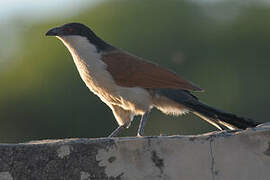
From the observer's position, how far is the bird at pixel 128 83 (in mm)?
6148

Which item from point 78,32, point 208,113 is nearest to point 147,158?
point 208,113

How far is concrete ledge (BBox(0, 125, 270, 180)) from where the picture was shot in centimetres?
413

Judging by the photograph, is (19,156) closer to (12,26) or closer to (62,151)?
(62,151)

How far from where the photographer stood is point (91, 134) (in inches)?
851

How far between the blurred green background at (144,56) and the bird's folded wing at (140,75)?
1420cm

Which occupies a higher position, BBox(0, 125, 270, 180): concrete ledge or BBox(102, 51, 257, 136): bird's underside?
BBox(102, 51, 257, 136): bird's underside

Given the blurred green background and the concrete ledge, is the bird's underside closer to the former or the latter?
the concrete ledge

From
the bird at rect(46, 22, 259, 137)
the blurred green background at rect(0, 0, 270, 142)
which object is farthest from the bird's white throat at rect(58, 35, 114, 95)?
the blurred green background at rect(0, 0, 270, 142)

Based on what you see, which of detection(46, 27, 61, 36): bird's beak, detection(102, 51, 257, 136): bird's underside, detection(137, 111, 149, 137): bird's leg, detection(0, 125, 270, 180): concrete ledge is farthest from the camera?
detection(46, 27, 61, 36): bird's beak

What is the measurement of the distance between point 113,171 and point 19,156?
1.79ft

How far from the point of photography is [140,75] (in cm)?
630

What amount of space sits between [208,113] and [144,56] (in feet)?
66.5

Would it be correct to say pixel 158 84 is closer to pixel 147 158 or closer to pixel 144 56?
pixel 147 158

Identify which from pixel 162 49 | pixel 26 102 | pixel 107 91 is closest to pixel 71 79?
pixel 26 102
